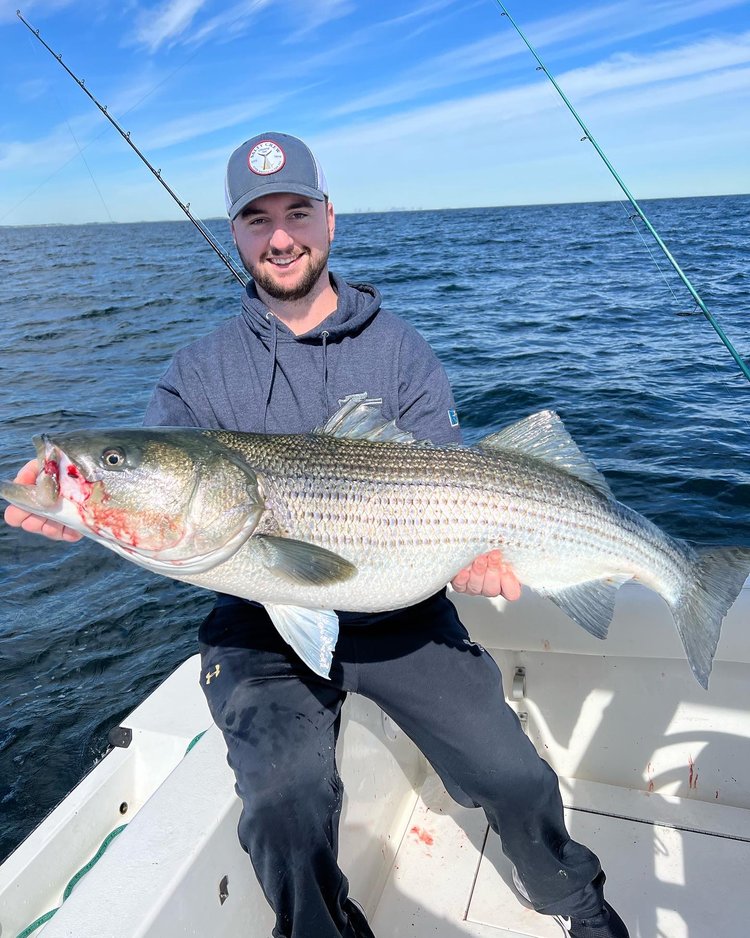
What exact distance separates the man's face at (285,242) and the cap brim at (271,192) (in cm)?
5

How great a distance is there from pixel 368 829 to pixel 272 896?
1.03 meters

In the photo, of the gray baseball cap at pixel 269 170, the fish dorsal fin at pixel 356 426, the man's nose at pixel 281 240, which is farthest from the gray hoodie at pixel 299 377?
the gray baseball cap at pixel 269 170

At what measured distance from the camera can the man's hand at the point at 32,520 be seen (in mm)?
2447

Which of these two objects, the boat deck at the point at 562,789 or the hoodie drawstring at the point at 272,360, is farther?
the hoodie drawstring at the point at 272,360

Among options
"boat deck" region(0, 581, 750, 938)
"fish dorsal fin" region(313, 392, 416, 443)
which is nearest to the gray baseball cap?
"fish dorsal fin" region(313, 392, 416, 443)

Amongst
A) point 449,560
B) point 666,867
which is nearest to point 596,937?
point 666,867

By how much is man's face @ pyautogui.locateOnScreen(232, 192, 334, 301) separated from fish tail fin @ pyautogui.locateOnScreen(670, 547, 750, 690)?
2.27m

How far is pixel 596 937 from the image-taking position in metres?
3.02

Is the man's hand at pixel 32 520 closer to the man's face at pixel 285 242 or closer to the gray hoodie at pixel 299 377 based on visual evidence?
the gray hoodie at pixel 299 377

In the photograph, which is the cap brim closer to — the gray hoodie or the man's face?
the man's face

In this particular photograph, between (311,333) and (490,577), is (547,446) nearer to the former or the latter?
(490,577)

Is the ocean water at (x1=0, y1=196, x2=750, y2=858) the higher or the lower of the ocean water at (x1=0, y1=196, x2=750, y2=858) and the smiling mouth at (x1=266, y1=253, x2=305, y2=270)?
the lower

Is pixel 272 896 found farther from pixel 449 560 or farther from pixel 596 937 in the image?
pixel 596 937

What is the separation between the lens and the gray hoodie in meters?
3.33
